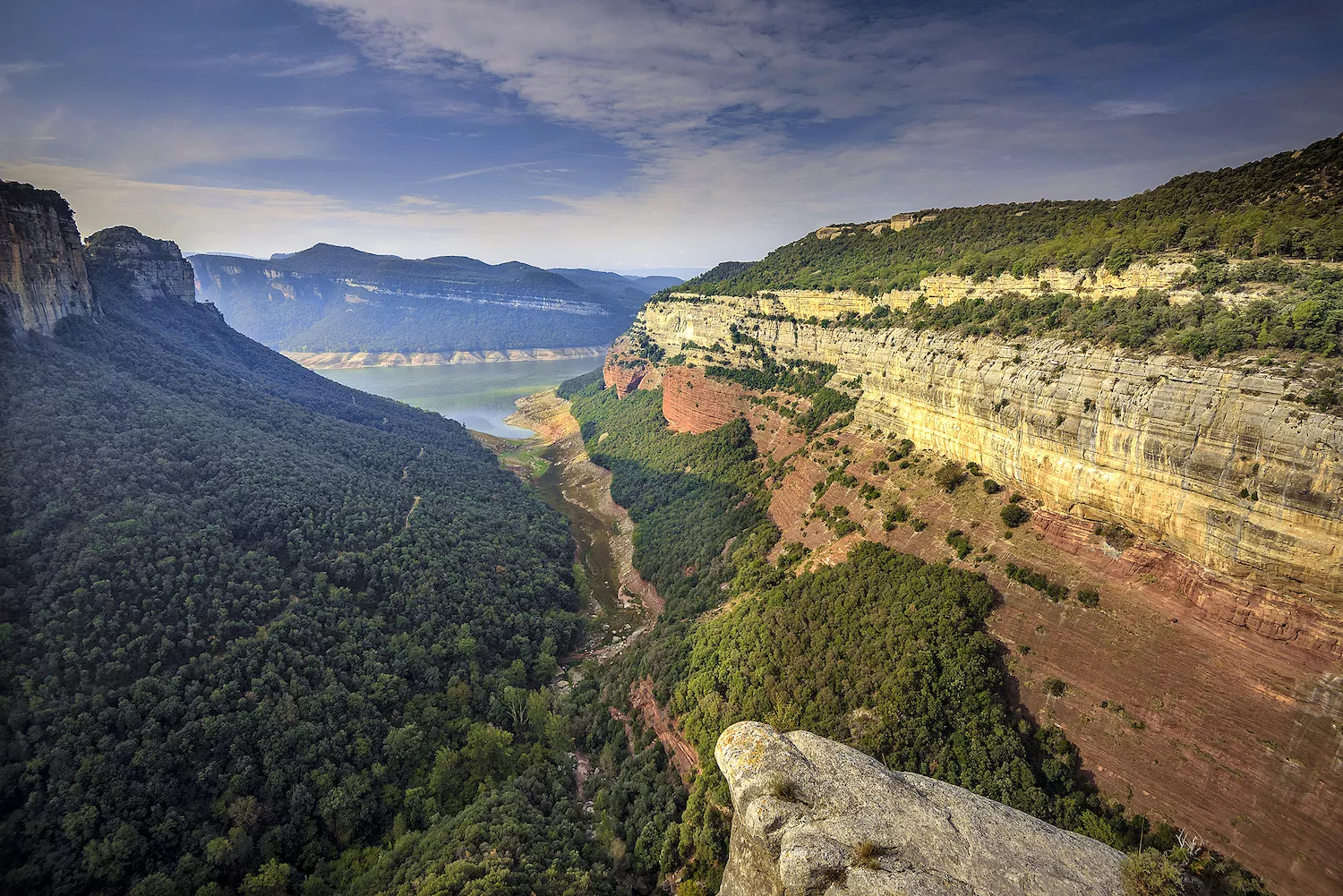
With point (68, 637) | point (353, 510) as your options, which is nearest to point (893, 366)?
point (353, 510)

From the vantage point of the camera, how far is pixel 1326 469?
59.7 feet

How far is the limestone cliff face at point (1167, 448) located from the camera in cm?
1895

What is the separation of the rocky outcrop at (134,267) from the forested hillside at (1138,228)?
98.0 m

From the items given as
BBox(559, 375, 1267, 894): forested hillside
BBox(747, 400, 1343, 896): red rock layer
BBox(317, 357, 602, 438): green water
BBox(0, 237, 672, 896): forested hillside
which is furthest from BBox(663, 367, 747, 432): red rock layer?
BBox(317, 357, 602, 438): green water

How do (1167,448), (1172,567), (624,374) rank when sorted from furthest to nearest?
(624,374) → (1172,567) → (1167,448)

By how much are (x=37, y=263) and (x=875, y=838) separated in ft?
263

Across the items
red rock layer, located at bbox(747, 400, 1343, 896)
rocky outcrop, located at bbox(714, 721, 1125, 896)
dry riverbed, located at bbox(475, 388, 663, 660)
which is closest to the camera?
rocky outcrop, located at bbox(714, 721, 1125, 896)

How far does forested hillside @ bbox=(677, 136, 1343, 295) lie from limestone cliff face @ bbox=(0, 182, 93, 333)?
3127 inches

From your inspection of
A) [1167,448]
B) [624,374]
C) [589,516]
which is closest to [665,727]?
[1167,448]

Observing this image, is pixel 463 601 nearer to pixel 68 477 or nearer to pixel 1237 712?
pixel 68 477

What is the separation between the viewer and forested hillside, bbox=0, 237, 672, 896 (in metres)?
23.9

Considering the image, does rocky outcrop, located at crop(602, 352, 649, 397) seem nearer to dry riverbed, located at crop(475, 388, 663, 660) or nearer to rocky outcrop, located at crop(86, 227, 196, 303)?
dry riverbed, located at crop(475, 388, 663, 660)

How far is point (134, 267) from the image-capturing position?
267 feet

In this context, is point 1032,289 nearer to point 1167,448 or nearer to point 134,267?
point 1167,448
